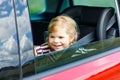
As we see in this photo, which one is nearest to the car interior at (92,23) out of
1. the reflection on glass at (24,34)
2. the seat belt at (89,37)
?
the seat belt at (89,37)

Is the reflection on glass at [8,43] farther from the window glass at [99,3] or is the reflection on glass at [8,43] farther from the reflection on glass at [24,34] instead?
the window glass at [99,3]

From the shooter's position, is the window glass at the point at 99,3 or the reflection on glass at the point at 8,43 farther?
the window glass at the point at 99,3

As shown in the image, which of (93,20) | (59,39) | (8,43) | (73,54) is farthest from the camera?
(93,20)

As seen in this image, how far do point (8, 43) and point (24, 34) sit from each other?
0.11 m

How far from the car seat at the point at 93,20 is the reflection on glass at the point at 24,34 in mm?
744

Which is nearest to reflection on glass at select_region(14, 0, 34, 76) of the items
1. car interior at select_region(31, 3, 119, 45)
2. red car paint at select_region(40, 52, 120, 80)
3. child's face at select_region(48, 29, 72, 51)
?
red car paint at select_region(40, 52, 120, 80)

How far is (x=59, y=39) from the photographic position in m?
2.96

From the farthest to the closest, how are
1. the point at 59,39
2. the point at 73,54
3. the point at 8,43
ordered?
the point at 59,39 < the point at 73,54 < the point at 8,43

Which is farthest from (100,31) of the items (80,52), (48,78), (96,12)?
(48,78)

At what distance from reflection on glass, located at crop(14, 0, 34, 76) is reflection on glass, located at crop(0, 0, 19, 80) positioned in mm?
34

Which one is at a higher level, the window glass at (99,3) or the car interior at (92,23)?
the window glass at (99,3)

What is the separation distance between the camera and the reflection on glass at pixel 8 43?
2.18 metres

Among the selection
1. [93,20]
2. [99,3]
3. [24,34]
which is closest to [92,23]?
[93,20]

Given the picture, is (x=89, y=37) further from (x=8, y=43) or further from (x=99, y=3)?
(x=8, y=43)
